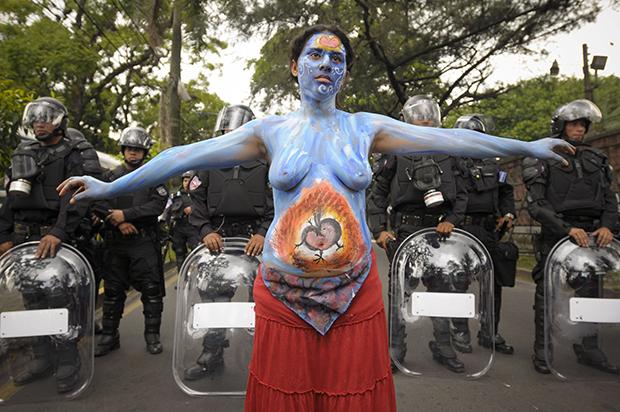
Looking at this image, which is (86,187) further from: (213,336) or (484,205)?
(484,205)

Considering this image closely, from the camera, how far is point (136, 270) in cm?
452

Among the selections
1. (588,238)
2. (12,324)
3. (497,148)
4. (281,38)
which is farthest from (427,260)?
(281,38)

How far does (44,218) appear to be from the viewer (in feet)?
12.3

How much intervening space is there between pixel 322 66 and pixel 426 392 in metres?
2.70

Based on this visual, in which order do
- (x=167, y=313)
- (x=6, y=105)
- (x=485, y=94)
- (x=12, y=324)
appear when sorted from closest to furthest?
1. (x=12, y=324)
2. (x=6, y=105)
3. (x=167, y=313)
4. (x=485, y=94)

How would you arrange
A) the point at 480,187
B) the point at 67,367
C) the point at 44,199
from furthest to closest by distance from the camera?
the point at 480,187
the point at 44,199
the point at 67,367

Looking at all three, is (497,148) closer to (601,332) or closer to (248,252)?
(248,252)

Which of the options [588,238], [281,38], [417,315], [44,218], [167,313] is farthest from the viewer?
[281,38]

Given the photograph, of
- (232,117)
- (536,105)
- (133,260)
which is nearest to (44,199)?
(133,260)

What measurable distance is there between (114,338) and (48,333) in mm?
1577

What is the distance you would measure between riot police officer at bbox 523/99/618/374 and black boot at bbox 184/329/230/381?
8.64 ft

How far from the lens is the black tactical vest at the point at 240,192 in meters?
3.87

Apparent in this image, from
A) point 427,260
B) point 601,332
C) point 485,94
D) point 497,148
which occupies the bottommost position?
point 601,332

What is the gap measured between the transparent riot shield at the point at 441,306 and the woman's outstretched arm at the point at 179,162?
192 centimetres
